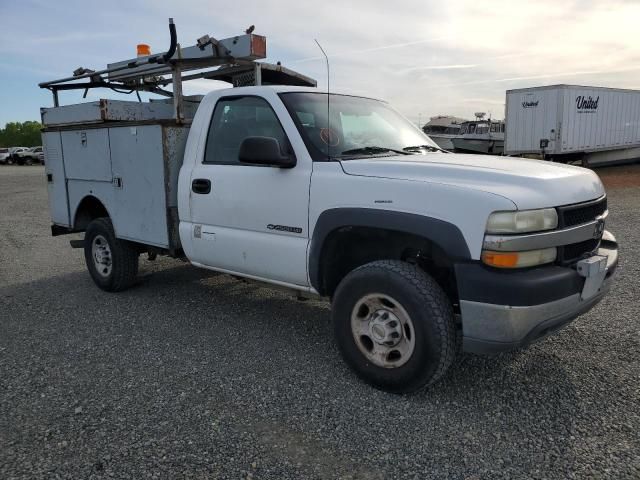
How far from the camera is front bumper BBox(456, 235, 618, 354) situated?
2816 mm

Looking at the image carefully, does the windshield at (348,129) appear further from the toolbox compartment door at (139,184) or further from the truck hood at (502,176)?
the toolbox compartment door at (139,184)

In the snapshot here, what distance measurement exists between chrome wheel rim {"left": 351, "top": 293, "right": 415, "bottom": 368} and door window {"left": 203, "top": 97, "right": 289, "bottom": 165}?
4.59ft

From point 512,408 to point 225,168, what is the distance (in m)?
2.67

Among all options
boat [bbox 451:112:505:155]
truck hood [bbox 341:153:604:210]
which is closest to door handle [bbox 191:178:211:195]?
truck hood [bbox 341:153:604:210]

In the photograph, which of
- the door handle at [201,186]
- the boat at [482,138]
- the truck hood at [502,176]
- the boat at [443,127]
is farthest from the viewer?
the boat at [443,127]

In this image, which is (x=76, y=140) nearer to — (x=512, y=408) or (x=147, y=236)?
(x=147, y=236)

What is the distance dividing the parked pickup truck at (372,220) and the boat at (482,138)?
66.5 ft

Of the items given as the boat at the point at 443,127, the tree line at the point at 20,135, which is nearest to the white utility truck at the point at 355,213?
the boat at the point at 443,127

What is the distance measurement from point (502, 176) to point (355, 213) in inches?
35.3

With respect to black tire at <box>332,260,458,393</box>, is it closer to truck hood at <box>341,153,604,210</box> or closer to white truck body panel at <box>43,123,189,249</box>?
truck hood at <box>341,153,604,210</box>

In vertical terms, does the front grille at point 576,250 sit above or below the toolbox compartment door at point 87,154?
below

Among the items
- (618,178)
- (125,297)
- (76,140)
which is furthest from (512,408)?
(618,178)

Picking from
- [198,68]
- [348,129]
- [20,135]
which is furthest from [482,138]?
[20,135]

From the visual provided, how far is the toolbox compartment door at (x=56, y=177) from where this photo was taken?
5980mm
